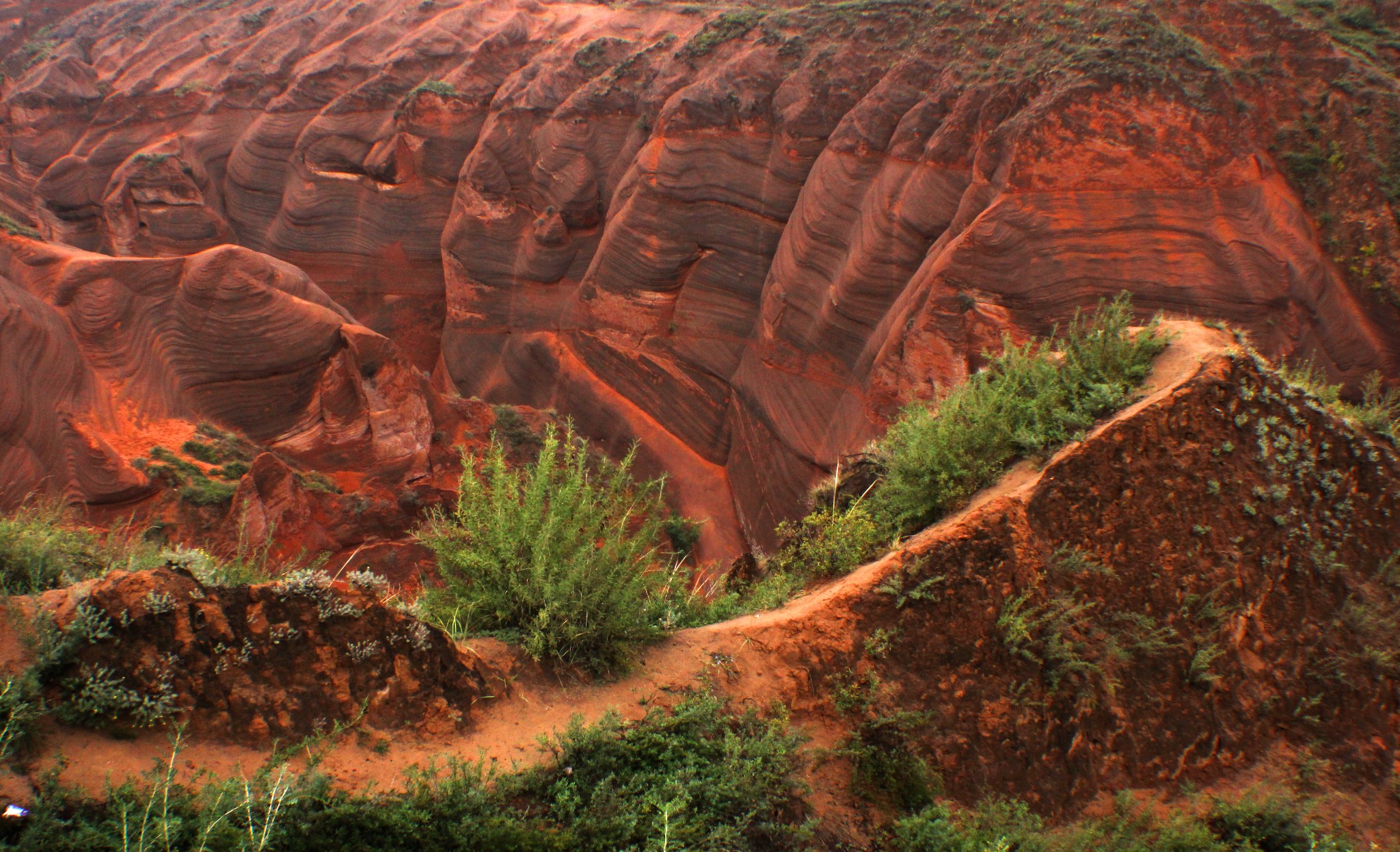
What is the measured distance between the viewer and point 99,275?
13680 millimetres

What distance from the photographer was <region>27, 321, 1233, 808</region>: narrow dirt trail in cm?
360

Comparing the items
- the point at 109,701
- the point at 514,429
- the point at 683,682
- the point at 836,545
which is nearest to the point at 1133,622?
the point at 836,545

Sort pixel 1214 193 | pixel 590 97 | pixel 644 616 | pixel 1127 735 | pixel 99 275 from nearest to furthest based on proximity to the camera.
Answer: pixel 1127 735, pixel 644 616, pixel 1214 193, pixel 99 275, pixel 590 97

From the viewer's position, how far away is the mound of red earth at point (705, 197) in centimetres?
1272

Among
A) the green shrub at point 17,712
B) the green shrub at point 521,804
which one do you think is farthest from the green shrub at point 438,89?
the green shrub at point 17,712

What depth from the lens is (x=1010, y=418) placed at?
5.71 meters

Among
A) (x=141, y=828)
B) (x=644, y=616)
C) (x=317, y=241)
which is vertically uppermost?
(x=141, y=828)

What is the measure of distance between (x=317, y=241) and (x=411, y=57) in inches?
218

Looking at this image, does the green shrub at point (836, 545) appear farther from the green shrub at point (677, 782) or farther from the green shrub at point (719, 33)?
the green shrub at point (719, 33)

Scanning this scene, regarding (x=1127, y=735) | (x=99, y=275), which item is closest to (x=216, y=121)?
(x=99, y=275)

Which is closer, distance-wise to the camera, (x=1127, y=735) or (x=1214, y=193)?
(x=1127, y=735)

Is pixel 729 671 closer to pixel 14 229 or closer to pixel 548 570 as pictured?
pixel 548 570

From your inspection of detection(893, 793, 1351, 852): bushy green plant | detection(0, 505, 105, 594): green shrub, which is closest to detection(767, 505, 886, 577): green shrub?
detection(893, 793, 1351, 852): bushy green plant

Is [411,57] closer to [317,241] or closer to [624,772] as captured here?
[317,241]
